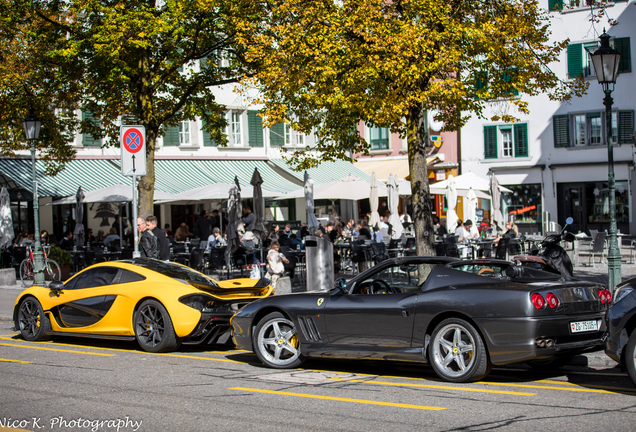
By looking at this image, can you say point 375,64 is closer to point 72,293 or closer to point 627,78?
point 72,293

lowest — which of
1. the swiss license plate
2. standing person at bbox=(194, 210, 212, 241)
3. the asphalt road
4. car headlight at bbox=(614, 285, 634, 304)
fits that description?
the asphalt road

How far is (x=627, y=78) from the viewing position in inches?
1373

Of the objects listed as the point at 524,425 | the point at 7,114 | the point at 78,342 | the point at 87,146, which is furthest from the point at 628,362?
the point at 87,146

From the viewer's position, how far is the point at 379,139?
43562mm

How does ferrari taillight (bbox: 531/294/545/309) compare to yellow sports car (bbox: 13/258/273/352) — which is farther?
yellow sports car (bbox: 13/258/273/352)

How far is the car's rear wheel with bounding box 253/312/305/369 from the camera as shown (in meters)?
8.37

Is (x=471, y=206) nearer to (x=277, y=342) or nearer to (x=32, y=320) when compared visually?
(x=32, y=320)

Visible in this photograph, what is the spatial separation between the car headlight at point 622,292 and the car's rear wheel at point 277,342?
341 cm

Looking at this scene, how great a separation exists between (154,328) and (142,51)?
10.6 metres

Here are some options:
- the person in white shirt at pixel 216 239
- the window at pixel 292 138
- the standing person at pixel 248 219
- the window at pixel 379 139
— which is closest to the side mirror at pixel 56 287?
the person in white shirt at pixel 216 239

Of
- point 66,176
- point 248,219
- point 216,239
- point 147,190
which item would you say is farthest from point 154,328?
point 66,176

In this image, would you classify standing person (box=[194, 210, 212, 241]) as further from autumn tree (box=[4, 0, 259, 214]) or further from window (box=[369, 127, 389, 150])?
window (box=[369, 127, 389, 150])

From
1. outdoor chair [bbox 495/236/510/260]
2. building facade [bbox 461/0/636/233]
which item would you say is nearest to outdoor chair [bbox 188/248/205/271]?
outdoor chair [bbox 495/236/510/260]

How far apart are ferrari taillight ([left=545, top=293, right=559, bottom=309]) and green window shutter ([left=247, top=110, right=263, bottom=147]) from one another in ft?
105
